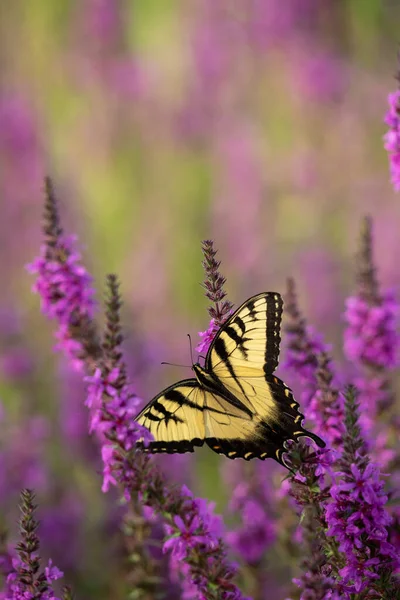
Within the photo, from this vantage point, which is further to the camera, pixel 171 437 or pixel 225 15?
pixel 225 15

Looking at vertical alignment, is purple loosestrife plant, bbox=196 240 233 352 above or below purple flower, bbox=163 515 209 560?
above

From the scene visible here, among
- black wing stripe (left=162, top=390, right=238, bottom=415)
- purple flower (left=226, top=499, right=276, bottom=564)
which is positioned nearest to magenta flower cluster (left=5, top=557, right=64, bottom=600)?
black wing stripe (left=162, top=390, right=238, bottom=415)

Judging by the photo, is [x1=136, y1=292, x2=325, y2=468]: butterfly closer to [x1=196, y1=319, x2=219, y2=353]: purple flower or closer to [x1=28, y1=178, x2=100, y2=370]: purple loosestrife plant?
[x1=196, y1=319, x2=219, y2=353]: purple flower

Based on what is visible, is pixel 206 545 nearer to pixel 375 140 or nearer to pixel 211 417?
pixel 211 417

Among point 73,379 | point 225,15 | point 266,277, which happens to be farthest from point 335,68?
point 73,379

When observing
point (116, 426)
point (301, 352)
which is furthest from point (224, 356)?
point (116, 426)

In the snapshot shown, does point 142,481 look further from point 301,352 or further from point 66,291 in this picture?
point 66,291

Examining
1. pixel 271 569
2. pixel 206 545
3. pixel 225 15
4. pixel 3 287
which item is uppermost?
pixel 225 15
